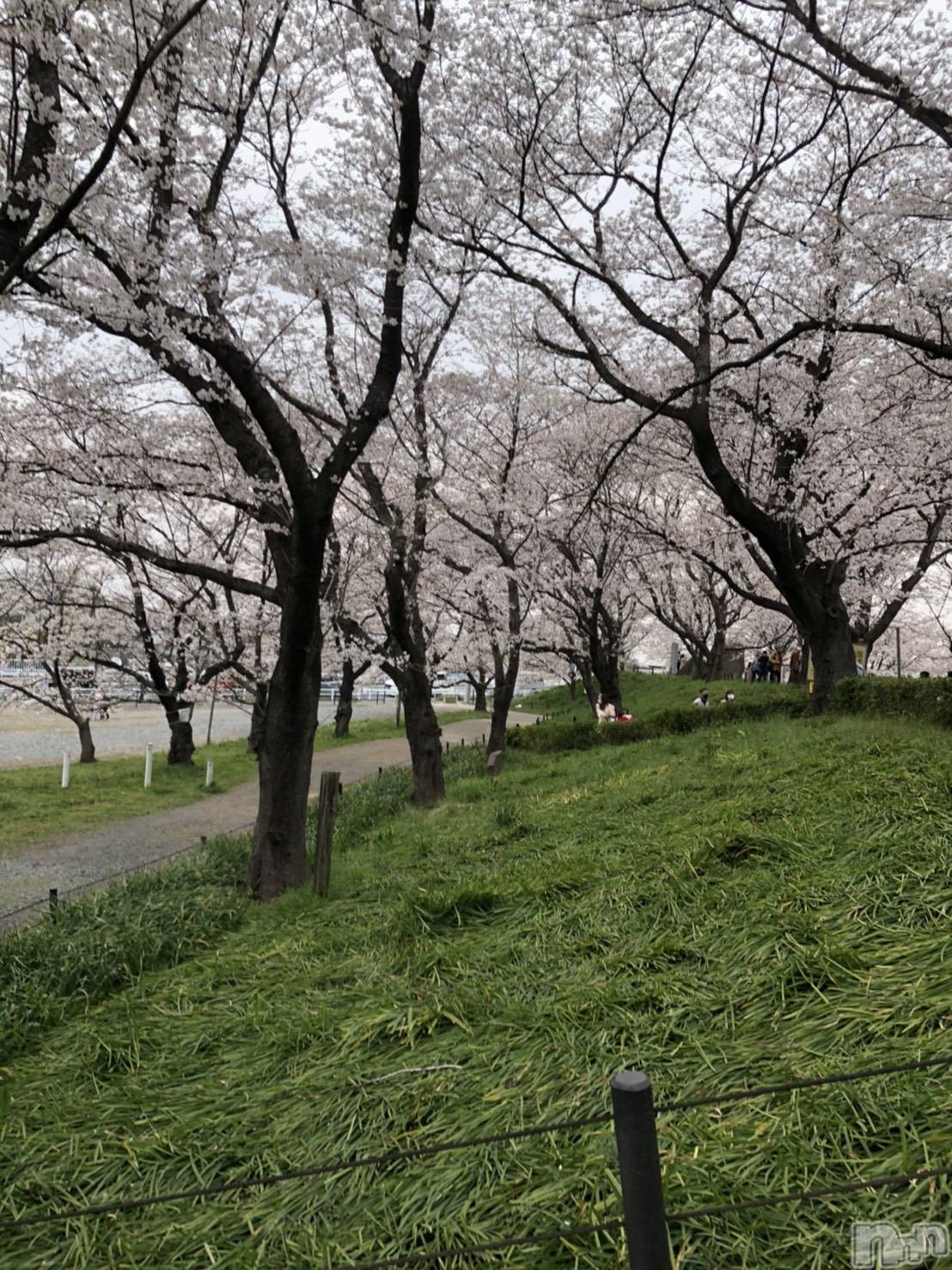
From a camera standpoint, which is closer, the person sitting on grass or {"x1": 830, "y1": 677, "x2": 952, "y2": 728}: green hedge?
{"x1": 830, "y1": 677, "x2": 952, "y2": 728}: green hedge

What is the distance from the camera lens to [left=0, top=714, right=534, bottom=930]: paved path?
10440 mm

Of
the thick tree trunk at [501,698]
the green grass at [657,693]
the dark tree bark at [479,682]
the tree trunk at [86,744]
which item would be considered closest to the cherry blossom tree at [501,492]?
the thick tree trunk at [501,698]

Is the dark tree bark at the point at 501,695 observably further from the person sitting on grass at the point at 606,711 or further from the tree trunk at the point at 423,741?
the tree trunk at the point at 423,741

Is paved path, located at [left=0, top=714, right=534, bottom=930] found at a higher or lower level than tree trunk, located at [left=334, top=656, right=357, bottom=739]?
lower

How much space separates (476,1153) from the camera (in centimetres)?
281

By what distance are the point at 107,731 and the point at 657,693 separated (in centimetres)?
2389

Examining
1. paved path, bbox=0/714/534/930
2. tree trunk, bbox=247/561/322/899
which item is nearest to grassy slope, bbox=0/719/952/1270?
tree trunk, bbox=247/561/322/899

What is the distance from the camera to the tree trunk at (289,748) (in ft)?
24.2

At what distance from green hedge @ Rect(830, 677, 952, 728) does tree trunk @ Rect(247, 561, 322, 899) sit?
713cm

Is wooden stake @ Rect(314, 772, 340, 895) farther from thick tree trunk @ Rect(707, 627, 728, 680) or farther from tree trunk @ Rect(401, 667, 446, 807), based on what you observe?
thick tree trunk @ Rect(707, 627, 728, 680)

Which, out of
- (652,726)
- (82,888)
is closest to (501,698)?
(652,726)

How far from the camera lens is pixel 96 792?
55.9 ft

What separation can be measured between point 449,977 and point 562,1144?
1532 mm

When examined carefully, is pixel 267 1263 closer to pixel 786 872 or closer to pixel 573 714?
pixel 786 872
